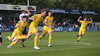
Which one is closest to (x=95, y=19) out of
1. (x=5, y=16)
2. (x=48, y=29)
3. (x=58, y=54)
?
(x=5, y=16)

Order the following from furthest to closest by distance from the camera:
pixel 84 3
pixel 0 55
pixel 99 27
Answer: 1. pixel 84 3
2. pixel 99 27
3. pixel 0 55

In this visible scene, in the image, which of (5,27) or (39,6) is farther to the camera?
(39,6)

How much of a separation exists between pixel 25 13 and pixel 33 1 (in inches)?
1731

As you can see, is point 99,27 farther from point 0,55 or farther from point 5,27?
point 0,55

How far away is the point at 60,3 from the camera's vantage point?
6662 cm

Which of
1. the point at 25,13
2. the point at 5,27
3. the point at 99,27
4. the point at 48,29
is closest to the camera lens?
the point at 25,13

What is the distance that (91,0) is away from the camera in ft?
221

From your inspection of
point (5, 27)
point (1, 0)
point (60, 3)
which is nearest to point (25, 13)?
point (5, 27)

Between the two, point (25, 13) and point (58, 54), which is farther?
point (25, 13)

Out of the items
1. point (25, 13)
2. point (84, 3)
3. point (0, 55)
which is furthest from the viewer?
point (84, 3)

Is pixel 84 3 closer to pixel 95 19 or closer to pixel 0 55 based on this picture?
pixel 95 19

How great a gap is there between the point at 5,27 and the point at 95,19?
2920 cm

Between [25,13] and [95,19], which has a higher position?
[25,13]

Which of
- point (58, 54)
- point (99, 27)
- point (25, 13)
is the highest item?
point (25, 13)
